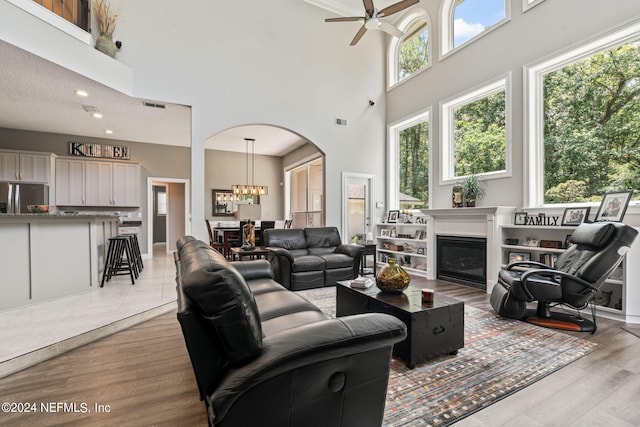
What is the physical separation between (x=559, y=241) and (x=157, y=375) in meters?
4.73

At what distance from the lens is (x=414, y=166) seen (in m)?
6.50

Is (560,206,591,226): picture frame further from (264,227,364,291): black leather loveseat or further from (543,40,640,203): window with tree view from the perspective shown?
(264,227,364,291): black leather loveseat

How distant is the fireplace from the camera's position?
15.4 feet

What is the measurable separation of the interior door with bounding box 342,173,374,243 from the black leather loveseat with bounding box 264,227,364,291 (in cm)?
103

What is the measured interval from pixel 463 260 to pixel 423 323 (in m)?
3.23

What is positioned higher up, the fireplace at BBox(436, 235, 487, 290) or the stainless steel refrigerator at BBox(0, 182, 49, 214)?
the stainless steel refrigerator at BBox(0, 182, 49, 214)

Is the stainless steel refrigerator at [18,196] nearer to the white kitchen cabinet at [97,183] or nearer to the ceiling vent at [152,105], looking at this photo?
the white kitchen cabinet at [97,183]

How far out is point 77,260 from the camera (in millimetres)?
3885

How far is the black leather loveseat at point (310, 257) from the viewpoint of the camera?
4496 millimetres

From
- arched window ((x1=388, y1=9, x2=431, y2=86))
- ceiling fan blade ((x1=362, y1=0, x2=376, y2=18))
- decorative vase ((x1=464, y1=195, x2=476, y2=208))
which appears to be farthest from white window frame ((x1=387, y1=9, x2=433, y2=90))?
decorative vase ((x1=464, y1=195, x2=476, y2=208))

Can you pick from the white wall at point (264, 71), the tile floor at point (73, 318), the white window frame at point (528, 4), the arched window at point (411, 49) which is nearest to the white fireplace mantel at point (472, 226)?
the white wall at point (264, 71)

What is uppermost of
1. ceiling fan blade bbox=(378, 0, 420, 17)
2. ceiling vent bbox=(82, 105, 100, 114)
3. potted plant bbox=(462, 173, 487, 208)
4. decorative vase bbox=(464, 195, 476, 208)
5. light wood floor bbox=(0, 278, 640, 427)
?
ceiling fan blade bbox=(378, 0, 420, 17)

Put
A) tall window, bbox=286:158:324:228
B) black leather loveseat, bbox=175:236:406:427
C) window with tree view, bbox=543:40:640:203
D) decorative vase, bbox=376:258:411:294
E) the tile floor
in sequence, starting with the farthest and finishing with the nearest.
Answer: tall window, bbox=286:158:324:228
window with tree view, bbox=543:40:640:203
decorative vase, bbox=376:258:411:294
the tile floor
black leather loveseat, bbox=175:236:406:427

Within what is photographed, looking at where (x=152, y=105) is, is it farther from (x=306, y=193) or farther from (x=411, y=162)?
(x=411, y=162)
